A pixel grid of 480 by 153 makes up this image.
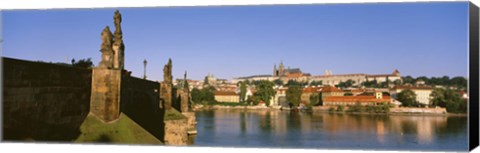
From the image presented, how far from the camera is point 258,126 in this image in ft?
72.0

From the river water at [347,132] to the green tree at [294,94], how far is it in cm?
43

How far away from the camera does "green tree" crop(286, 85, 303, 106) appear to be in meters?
16.7

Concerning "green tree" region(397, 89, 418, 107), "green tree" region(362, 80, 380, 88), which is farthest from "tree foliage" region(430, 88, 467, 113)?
"green tree" region(362, 80, 380, 88)

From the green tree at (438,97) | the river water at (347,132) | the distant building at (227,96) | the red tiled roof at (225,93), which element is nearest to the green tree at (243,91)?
the distant building at (227,96)

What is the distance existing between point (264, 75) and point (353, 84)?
253 cm

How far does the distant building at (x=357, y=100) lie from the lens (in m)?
14.7

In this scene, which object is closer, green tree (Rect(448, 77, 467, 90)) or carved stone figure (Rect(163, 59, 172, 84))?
green tree (Rect(448, 77, 467, 90))

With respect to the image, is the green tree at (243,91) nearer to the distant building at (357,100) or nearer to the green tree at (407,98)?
the distant building at (357,100)

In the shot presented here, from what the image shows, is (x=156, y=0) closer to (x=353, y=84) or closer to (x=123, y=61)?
(x=123, y=61)

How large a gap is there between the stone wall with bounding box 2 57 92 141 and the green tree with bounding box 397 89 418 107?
719 cm

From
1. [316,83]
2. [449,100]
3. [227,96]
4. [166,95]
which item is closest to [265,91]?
[227,96]

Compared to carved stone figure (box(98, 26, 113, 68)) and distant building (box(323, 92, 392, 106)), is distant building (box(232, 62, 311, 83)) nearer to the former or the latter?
distant building (box(323, 92, 392, 106))

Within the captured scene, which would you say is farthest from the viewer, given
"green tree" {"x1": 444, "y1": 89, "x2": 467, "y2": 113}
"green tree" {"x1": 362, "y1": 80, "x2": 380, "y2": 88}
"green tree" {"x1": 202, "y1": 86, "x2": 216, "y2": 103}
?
"green tree" {"x1": 202, "y1": 86, "x2": 216, "y2": 103}

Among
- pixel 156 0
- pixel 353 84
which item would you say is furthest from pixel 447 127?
pixel 156 0
